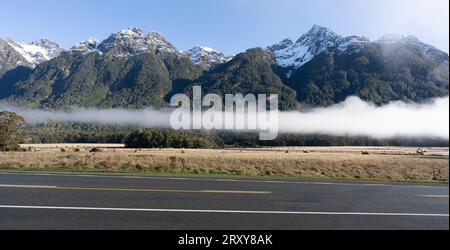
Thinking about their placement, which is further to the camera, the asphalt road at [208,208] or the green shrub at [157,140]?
the green shrub at [157,140]

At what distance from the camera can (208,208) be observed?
1148 centimetres

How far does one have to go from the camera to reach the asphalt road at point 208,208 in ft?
31.1

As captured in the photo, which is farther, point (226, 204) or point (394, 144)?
point (394, 144)

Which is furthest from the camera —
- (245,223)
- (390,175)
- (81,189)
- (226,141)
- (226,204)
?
(226,141)

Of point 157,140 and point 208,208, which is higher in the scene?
point 208,208

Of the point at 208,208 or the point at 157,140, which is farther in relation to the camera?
the point at 157,140

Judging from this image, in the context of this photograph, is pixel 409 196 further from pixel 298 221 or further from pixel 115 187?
pixel 115 187

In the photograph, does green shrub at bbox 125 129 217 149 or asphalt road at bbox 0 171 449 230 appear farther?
green shrub at bbox 125 129 217 149

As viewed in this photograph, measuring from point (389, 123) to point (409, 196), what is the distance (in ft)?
615

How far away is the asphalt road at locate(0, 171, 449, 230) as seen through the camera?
31.1 feet

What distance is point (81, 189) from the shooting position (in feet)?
49.2
